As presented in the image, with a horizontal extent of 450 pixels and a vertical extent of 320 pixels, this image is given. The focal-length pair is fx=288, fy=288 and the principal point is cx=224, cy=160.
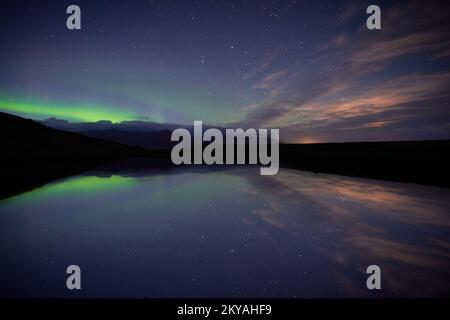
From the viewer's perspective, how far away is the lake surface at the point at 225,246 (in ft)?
12.7

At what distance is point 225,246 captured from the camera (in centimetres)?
518

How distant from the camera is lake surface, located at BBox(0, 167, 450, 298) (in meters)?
3.87

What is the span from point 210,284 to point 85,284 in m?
1.75

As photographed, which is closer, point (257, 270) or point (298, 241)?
point (257, 270)

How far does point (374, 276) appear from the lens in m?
3.97

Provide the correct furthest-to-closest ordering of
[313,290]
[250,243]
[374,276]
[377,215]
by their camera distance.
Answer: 1. [377,215]
2. [250,243]
3. [374,276]
4. [313,290]
